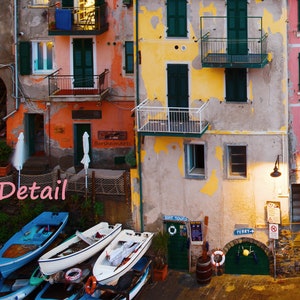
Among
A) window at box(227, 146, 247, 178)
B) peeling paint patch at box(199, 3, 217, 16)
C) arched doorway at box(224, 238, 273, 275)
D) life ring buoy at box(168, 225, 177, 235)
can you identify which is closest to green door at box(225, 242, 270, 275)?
arched doorway at box(224, 238, 273, 275)

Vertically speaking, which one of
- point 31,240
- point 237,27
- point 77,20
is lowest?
point 31,240

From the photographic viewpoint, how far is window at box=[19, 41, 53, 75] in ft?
96.8

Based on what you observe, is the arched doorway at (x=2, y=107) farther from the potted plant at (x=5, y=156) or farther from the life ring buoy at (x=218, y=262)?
the life ring buoy at (x=218, y=262)

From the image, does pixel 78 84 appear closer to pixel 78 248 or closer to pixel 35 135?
pixel 35 135

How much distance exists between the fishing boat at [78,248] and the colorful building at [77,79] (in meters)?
5.14

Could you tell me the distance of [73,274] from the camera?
22781 mm

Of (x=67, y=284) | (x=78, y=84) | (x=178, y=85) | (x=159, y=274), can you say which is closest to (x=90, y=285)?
(x=67, y=284)

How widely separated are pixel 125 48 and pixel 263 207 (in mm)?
10558

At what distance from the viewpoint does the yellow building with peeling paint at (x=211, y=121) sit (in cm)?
2400

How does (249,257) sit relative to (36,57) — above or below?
below

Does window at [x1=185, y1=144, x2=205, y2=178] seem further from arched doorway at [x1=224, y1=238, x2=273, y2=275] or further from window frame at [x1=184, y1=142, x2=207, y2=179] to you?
arched doorway at [x1=224, y1=238, x2=273, y2=275]

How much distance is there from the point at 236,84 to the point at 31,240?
10916 millimetres

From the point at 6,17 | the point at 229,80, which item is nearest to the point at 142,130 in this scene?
the point at 229,80

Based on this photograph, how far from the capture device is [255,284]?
2441cm
